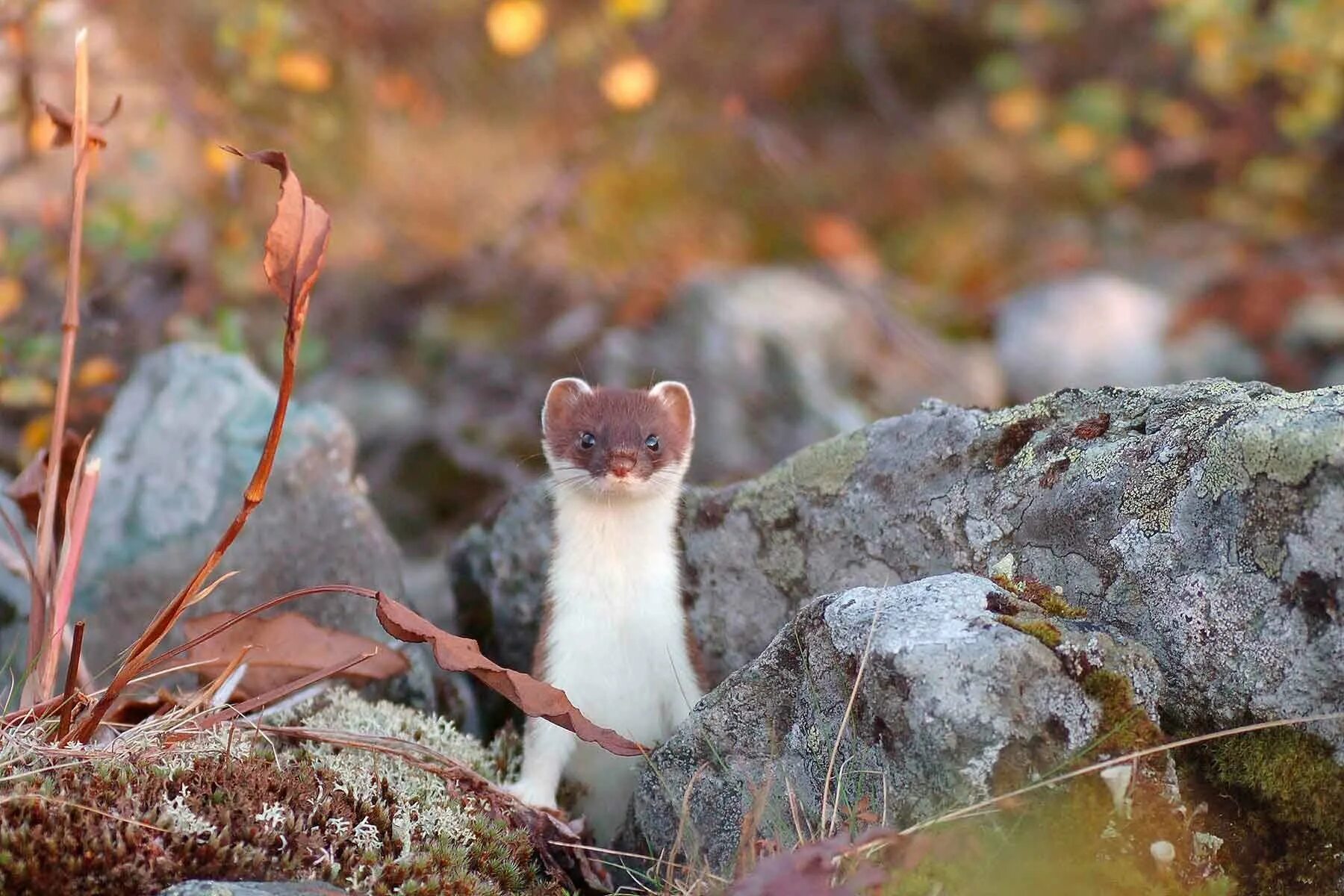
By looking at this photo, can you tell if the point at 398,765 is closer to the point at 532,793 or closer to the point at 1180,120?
the point at 532,793

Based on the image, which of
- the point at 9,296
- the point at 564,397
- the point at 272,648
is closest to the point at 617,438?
the point at 564,397

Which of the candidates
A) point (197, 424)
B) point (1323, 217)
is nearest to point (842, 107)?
point (1323, 217)

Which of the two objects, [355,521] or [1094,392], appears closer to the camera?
[1094,392]

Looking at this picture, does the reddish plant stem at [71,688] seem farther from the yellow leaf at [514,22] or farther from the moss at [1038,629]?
the yellow leaf at [514,22]

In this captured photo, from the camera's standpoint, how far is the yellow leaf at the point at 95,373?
266 inches

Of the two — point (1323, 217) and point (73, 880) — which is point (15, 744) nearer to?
point (73, 880)

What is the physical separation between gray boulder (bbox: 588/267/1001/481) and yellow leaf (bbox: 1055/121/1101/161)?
207 cm

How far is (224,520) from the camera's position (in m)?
5.58

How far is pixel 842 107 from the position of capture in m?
12.8

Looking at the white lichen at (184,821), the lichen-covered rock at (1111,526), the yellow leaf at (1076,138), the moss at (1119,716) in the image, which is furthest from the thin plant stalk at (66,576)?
the yellow leaf at (1076,138)

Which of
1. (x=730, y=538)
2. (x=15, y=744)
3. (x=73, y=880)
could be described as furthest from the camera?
(x=730, y=538)

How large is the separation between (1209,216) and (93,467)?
34.6 feet

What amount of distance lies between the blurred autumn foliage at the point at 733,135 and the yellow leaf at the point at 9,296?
136 centimetres

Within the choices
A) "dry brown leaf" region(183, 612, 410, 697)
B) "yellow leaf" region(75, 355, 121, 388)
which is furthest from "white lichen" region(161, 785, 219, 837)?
"yellow leaf" region(75, 355, 121, 388)
